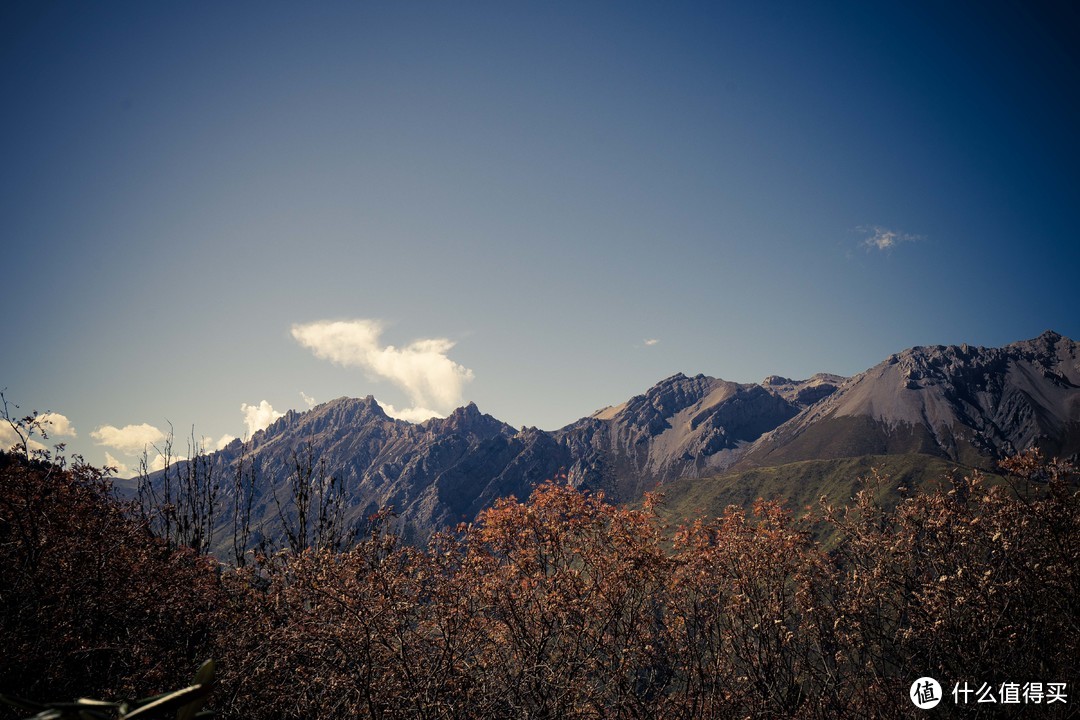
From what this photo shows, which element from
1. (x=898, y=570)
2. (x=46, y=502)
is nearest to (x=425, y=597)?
(x=46, y=502)

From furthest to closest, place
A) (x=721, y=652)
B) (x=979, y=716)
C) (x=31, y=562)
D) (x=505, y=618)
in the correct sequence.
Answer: (x=721, y=652)
(x=505, y=618)
(x=31, y=562)
(x=979, y=716)

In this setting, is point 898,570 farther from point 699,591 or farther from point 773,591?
point 699,591

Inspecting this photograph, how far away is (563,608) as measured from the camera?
589 inches

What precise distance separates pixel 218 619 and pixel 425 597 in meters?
6.51

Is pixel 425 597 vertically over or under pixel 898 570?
over

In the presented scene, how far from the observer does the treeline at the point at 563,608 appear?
41.5 feet

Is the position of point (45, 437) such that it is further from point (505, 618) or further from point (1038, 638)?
point (1038, 638)

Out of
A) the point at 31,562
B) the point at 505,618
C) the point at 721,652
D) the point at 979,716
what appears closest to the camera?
the point at 979,716

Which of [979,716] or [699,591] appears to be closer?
[979,716]

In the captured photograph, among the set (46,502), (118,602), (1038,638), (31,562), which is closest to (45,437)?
(46,502)

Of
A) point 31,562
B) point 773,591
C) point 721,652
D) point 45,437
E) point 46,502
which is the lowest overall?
point 721,652

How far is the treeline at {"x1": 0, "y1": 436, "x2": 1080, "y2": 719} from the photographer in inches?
498

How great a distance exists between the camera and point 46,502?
54.6 feet

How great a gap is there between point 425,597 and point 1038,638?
17.3 meters
